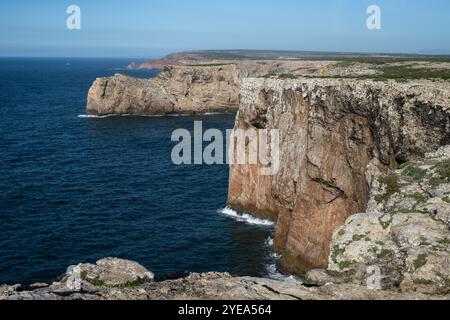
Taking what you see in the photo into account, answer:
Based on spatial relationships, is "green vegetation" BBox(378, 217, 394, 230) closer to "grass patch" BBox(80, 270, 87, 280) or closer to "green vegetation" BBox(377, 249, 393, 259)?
"green vegetation" BBox(377, 249, 393, 259)

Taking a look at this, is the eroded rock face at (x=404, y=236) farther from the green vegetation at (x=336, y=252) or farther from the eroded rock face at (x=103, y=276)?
the eroded rock face at (x=103, y=276)

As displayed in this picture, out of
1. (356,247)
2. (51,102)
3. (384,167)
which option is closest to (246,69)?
(51,102)

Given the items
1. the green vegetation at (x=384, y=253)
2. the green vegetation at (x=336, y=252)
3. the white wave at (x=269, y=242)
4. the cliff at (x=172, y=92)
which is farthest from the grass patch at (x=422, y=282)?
the cliff at (x=172, y=92)

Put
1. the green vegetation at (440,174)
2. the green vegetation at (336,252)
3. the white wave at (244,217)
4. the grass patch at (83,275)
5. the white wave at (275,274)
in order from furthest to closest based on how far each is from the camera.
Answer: the white wave at (244,217) → the white wave at (275,274) → the green vegetation at (440,174) → the green vegetation at (336,252) → the grass patch at (83,275)

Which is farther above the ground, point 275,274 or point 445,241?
point 445,241

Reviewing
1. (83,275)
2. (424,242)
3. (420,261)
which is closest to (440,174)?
(424,242)

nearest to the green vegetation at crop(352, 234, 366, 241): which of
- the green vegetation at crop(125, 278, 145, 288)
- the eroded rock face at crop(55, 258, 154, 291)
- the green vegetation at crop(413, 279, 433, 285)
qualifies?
the green vegetation at crop(413, 279, 433, 285)

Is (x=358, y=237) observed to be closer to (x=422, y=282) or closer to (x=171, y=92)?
(x=422, y=282)
